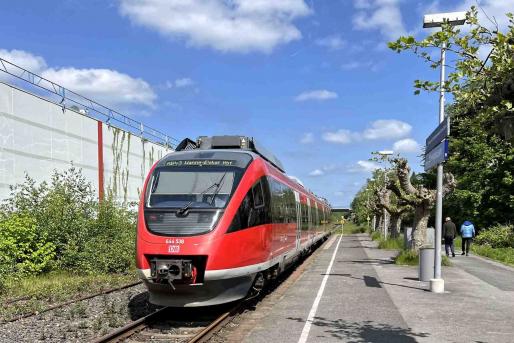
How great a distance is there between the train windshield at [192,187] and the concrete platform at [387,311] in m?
2.30

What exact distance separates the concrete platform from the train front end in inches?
40.8

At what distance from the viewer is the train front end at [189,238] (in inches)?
343

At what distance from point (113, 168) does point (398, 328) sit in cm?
1992

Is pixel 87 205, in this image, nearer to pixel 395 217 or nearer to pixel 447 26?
pixel 447 26

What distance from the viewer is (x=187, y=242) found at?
8734mm

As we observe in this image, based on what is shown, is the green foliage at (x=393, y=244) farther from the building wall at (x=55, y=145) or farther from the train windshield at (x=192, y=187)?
the train windshield at (x=192, y=187)

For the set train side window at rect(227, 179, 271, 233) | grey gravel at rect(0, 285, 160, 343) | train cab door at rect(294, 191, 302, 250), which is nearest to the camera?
grey gravel at rect(0, 285, 160, 343)

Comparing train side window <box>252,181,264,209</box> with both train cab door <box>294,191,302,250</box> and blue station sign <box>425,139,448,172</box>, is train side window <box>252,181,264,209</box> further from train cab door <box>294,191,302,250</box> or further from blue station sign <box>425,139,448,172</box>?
train cab door <box>294,191,302,250</box>

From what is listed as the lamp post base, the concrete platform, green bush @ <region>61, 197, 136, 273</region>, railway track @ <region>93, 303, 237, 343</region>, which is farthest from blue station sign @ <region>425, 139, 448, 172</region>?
green bush @ <region>61, 197, 136, 273</region>

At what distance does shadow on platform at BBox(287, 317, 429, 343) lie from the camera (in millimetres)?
7922

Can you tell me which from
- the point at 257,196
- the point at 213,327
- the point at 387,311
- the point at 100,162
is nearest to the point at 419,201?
the point at 387,311

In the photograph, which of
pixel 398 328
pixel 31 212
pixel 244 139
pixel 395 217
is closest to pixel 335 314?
pixel 398 328

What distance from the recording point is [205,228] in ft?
29.1

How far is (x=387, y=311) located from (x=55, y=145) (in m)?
14.6
